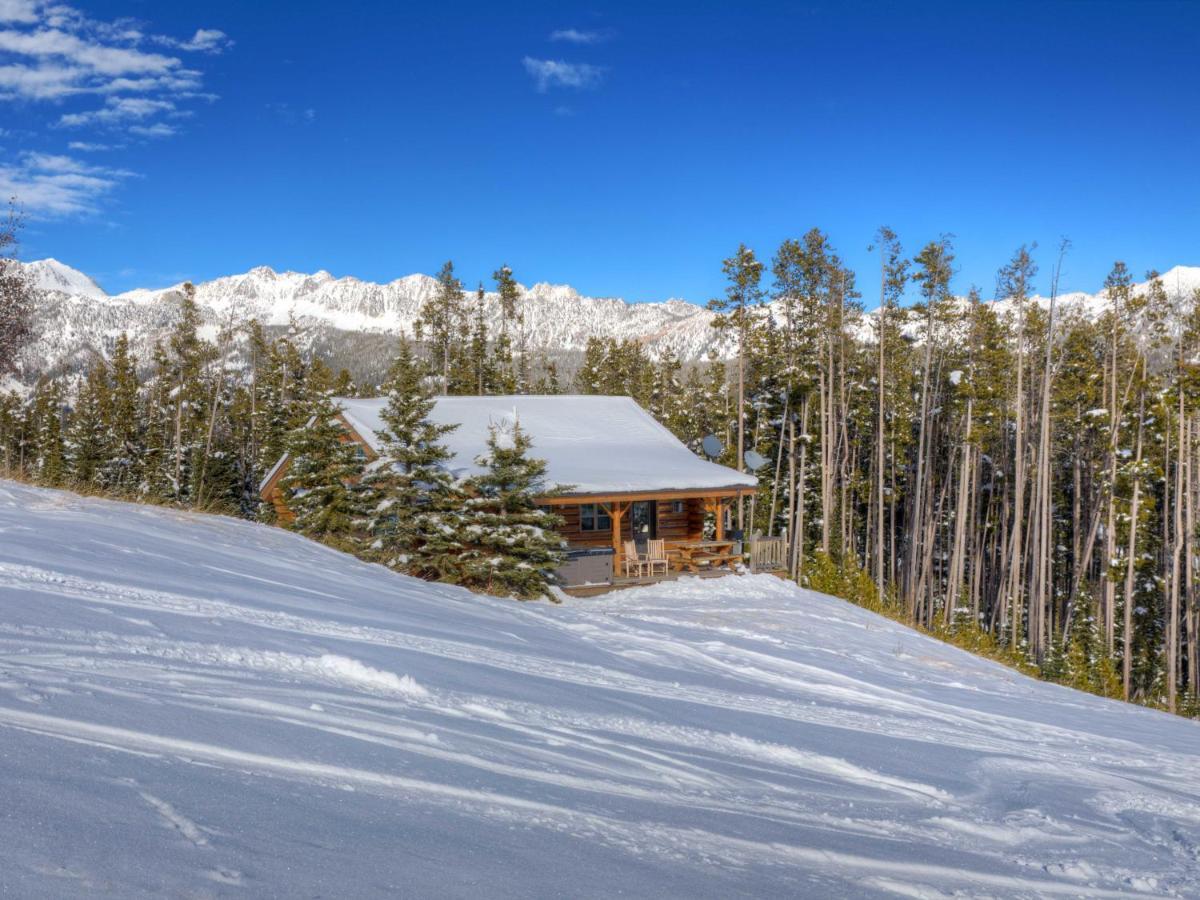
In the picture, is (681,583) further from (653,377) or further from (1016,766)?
(653,377)

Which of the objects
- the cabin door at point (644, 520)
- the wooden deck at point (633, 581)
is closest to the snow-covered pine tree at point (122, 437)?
the cabin door at point (644, 520)

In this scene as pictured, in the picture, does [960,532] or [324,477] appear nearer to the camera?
[324,477]

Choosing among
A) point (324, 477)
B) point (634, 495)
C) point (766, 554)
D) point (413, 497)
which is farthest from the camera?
point (766, 554)

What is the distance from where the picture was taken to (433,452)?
1680 centimetres

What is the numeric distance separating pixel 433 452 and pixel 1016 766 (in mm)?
12732

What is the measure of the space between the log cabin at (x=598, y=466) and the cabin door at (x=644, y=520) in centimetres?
3

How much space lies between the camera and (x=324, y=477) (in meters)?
22.5

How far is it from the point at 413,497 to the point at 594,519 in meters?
7.72

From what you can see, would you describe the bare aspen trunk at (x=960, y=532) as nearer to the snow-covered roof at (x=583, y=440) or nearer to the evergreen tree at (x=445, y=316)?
the snow-covered roof at (x=583, y=440)

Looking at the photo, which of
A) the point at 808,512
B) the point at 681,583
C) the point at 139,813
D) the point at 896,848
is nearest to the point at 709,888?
the point at 896,848

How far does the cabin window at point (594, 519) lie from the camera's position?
23266mm

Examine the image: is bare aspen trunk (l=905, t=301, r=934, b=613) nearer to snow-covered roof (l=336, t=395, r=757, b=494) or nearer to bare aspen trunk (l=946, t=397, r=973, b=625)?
bare aspen trunk (l=946, t=397, r=973, b=625)

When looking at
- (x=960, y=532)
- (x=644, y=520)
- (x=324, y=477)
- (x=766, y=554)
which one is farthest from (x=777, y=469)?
(x=324, y=477)

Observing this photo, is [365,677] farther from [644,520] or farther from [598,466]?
[644,520]
